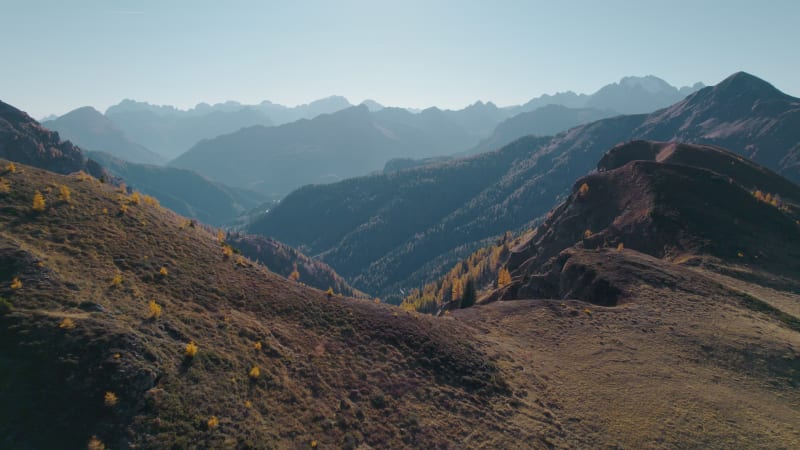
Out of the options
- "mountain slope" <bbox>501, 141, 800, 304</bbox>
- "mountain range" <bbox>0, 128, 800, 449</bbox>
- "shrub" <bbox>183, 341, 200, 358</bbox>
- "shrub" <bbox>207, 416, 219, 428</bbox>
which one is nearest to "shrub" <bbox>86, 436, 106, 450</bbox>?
"mountain range" <bbox>0, 128, 800, 449</bbox>

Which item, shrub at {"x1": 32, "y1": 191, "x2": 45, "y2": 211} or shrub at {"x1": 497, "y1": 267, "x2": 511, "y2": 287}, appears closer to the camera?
shrub at {"x1": 32, "y1": 191, "x2": 45, "y2": 211}

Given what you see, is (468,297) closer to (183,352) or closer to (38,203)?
(183,352)

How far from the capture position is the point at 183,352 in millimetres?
32344

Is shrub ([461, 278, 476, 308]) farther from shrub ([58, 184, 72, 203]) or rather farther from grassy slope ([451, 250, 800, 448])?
shrub ([58, 184, 72, 203])

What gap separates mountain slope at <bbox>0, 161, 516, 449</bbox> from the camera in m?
26.0

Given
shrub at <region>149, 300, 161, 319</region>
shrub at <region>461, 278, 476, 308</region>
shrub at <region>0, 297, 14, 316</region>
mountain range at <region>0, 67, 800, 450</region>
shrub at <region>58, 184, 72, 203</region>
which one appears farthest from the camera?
shrub at <region>461, 278, 476, 308</region>

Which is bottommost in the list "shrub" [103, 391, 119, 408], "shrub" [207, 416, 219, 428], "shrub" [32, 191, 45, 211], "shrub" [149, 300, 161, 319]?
"shrub" [207, 416, 219, 428]

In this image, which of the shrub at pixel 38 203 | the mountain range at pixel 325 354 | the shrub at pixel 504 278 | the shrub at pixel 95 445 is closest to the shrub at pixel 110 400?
the mountain range at pixel 325 354

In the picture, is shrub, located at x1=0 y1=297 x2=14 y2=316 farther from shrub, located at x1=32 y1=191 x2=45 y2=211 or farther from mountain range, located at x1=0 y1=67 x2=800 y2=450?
shrub, located at x1=32 y1=191 x2=45 y2=211

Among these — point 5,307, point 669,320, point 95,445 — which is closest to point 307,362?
point 95,445

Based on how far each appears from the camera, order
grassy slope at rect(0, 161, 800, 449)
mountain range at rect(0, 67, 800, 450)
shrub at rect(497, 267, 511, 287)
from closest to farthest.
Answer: grassy slope at rect(0, 161, 800, 449) < mountain range at rect(0, 67, 800, 450) < shrub at rect(497, 267, 511, 287)

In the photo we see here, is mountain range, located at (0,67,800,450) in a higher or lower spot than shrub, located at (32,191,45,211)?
lower

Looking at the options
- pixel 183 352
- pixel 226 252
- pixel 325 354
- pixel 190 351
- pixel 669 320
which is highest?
pixel 226 252

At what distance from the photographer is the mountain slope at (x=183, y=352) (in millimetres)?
25953
